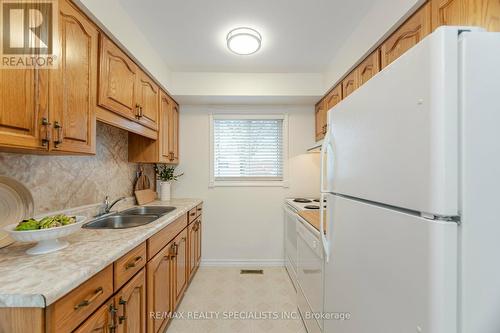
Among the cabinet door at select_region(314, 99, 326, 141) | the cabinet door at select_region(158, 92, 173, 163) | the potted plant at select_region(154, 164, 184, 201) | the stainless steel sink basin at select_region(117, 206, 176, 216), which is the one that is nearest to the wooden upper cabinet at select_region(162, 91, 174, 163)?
the cabinet door at select_region(158, 92, 173, 163)

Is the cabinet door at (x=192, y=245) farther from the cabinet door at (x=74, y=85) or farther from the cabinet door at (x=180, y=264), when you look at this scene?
the cabinet door at (x=74, y=85)

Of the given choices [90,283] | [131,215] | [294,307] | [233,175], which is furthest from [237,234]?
[90,283]

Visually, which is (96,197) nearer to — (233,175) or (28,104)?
(28,104)

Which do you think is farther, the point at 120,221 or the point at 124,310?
the point at 120,221

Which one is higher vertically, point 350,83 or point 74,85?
point 350,83

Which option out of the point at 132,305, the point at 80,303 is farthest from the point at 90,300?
the point at 132,305

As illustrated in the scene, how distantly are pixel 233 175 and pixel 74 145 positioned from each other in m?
2.05

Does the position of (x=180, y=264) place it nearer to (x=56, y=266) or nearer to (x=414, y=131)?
A: (x=56, y=266)

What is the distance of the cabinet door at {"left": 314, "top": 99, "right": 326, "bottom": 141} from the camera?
2.67 m

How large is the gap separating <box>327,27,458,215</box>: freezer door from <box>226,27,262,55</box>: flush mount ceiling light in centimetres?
131

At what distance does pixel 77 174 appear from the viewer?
1.64 meters

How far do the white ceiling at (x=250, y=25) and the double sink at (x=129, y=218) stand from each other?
1589 mm

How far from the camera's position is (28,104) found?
3.08 feet

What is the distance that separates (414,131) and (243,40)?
1.67 metres
